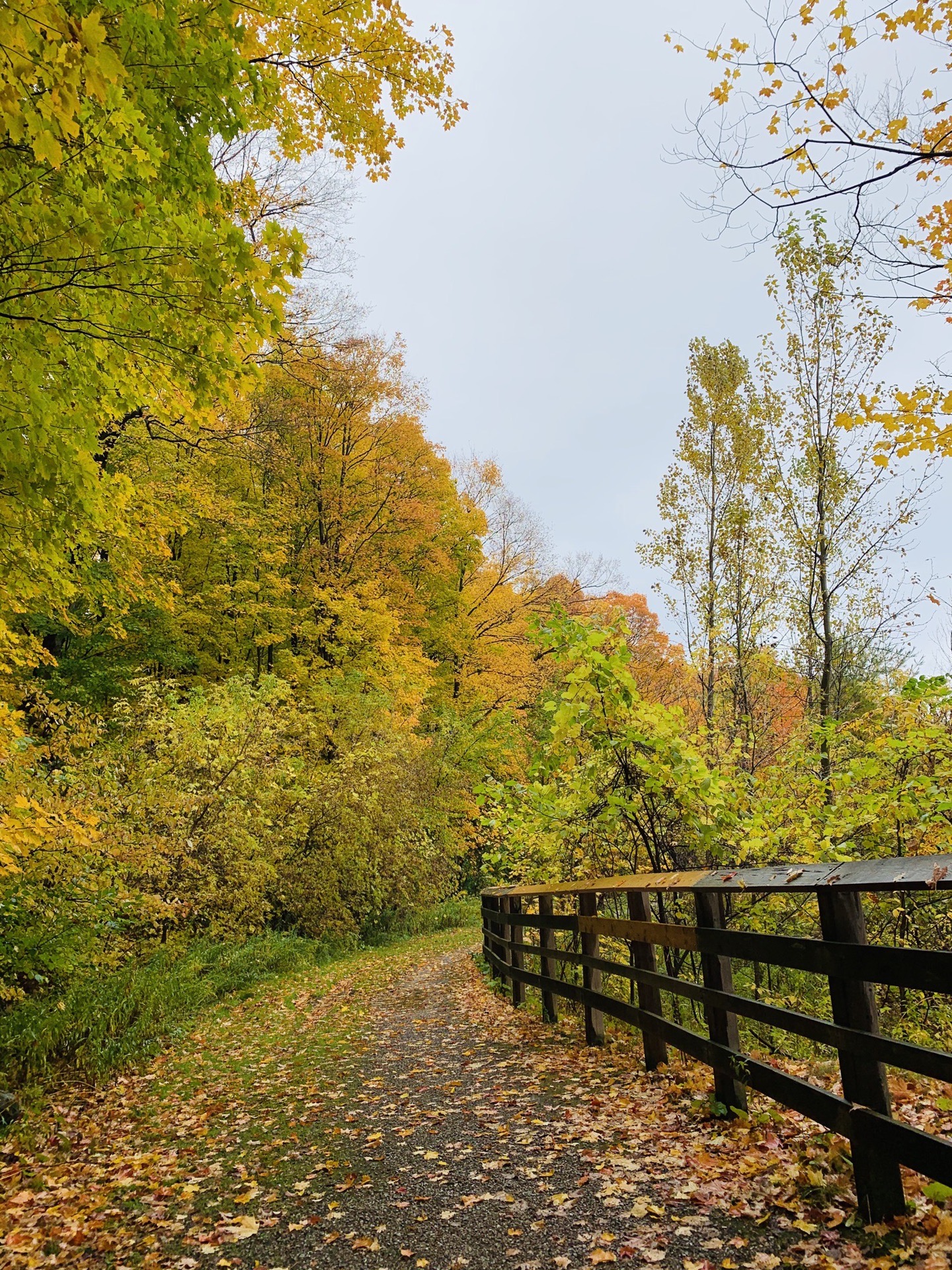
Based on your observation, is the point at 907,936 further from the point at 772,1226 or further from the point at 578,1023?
the point at 772,1226

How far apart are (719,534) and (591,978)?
969 centimetres

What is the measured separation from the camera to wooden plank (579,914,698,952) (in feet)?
13.0

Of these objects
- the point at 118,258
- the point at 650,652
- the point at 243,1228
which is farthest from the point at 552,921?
the point at 650,652

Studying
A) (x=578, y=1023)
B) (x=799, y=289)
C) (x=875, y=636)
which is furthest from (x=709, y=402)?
(x=578, y=1023)

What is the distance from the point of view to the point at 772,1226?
2631 mm

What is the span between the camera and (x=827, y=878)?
107 inches

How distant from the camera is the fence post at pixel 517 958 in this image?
8.21 meters

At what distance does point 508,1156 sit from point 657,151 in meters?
5.90

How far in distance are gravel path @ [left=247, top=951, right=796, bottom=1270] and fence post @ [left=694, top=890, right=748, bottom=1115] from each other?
319 millimetres

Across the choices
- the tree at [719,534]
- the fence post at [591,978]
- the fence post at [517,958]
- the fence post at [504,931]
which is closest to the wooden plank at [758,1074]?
the fence post at [591,978]

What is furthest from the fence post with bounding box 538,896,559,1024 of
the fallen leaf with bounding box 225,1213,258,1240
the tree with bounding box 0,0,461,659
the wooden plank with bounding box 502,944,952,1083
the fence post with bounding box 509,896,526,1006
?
the tree with bounding box 0,0,461,659

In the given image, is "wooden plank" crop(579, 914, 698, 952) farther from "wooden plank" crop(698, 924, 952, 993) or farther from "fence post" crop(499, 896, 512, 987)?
"fence post" crop(499, 896, 512, 987)

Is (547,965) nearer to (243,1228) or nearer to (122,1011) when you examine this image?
(243,1228)

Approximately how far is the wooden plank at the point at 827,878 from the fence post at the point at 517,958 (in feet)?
13.5
